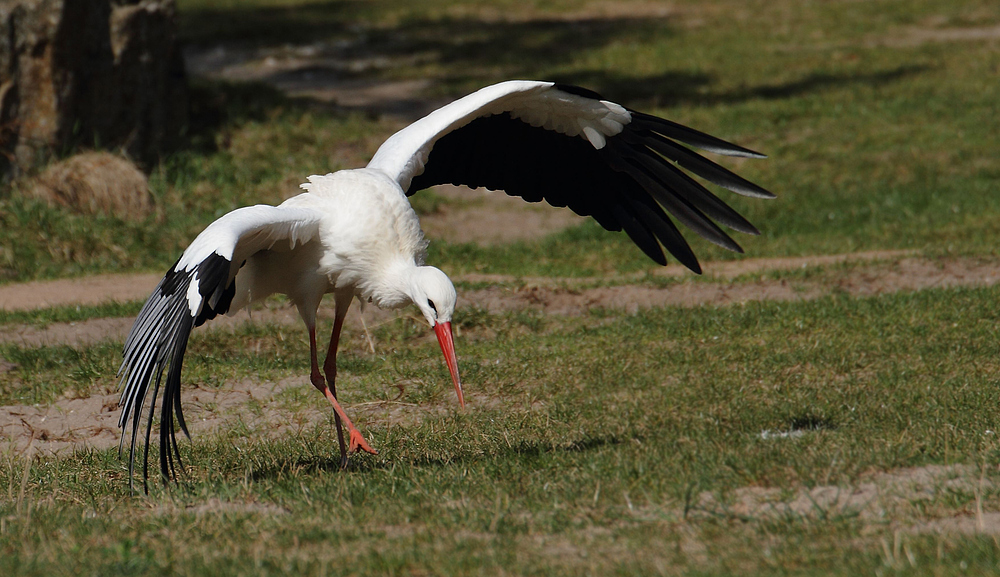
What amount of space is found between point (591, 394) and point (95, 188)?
544 cm

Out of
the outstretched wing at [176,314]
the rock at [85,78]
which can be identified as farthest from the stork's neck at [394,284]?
the rock at [85,78]

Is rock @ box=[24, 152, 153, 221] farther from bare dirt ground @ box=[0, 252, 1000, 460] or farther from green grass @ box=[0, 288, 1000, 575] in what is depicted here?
green grass @ box=[0, 288, 1000, 575]

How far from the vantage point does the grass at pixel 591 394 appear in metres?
3.39

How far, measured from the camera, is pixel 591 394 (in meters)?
5.67

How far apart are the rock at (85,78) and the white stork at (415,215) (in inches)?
216

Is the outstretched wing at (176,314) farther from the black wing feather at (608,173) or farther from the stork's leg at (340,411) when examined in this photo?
the black wing feather at (608,173)

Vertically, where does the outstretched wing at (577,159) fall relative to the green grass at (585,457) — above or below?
above

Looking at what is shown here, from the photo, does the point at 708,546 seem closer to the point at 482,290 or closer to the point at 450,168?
the point at 450,168

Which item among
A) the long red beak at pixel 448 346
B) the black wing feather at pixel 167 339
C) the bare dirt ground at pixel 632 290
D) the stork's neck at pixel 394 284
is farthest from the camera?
the bare dirt ground at pixel 632 290

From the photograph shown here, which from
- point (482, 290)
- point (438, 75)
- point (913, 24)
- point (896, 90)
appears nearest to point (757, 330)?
point (482, 290)

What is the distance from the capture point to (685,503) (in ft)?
11.9

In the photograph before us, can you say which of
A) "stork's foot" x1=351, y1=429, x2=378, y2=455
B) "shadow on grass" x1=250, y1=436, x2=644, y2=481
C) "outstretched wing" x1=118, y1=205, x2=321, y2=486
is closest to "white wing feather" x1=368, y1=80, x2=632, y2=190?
"outstretched wing" x1=118, y1=205, x2=321, y2=486

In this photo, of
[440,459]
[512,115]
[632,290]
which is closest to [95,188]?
[632,290]

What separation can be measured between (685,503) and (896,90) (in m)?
10.8
